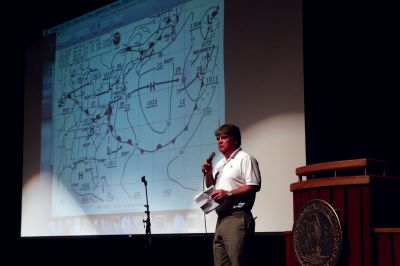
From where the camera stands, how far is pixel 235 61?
4.77 m

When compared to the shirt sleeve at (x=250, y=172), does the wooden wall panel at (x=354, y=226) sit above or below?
below

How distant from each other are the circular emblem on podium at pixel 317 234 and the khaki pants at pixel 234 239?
0.53 m

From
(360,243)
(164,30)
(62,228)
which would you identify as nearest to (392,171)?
(360,243)

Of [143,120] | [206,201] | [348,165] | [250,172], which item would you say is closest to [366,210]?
[348,165]

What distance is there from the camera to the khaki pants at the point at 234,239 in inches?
137

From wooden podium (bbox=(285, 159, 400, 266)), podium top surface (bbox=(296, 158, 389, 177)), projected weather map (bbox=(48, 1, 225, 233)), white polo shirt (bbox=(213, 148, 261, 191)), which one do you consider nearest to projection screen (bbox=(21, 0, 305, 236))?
projected weather map (bbox=(48, 1, 225, 233))

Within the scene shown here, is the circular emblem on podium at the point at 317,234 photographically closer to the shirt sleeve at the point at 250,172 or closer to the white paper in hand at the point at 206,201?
the shirt sleeve at the point at 250,172

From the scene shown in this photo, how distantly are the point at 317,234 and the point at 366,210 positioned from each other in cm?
28

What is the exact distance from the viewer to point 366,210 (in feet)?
8.83

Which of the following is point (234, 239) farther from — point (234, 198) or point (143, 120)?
point (143, 120)

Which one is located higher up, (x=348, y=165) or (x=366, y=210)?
(x=348, y=165)

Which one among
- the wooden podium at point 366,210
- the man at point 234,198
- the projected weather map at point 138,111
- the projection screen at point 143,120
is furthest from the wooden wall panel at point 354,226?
the projected weather map at point 138,111

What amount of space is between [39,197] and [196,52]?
2.63 metres

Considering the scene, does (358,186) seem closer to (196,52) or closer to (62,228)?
(196,52)
